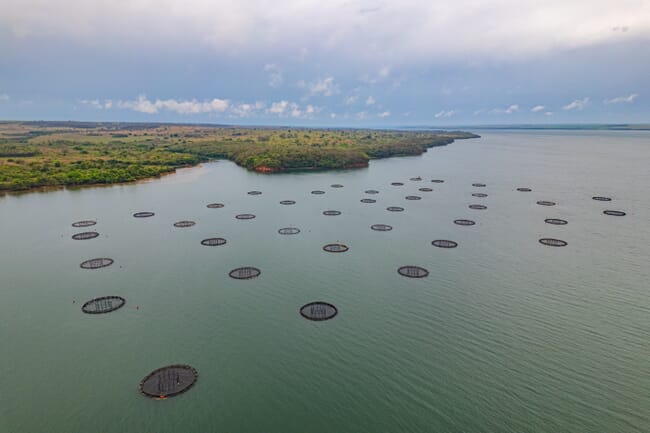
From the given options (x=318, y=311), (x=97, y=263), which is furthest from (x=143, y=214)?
(x=318, y=311)

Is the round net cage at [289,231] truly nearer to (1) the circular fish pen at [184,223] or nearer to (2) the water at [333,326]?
(2) the water at [333,326]

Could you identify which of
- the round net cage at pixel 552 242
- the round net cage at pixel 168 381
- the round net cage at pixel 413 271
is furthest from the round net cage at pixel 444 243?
the round net cage at pixel 168 381

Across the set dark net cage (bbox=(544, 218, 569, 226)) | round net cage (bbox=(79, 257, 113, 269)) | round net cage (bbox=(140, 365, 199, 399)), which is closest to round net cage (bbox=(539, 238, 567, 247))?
dark net cage (bbox=(544, 218, 569, 226))

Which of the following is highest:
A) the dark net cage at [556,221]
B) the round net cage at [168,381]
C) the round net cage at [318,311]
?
the dark net cage at [556,221]

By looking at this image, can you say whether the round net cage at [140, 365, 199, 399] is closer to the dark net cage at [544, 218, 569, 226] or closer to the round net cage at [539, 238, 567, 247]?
the round net cage at [539, 238, 567, 247]

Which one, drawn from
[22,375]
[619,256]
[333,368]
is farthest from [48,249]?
[619,256]

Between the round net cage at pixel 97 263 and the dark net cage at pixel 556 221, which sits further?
the dark net cage at pixel 556 221
